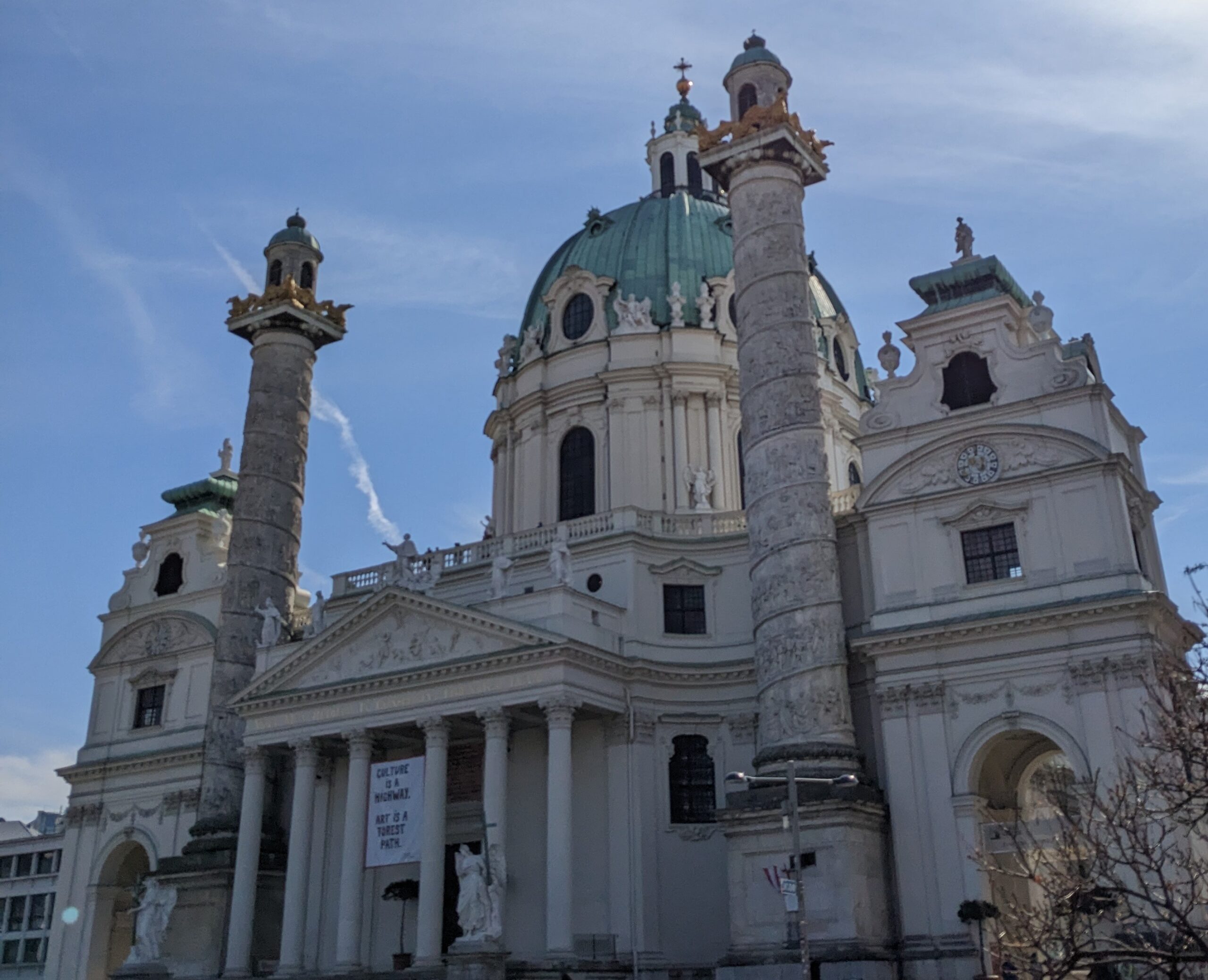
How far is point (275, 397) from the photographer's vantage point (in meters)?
44.5

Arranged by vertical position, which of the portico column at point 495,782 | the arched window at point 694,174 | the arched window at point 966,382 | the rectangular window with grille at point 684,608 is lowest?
the portico column at point 495,782

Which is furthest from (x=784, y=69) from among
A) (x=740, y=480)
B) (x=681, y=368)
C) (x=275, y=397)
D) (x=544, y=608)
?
(x=275, y=397)

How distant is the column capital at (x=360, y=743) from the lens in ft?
118

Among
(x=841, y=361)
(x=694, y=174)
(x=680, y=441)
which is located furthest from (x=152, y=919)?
(x=694, y=174)

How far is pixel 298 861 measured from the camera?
3606 cm

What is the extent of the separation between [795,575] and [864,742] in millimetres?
5229

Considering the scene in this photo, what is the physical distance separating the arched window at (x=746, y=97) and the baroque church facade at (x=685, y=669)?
10cm

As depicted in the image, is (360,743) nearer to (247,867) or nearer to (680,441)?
(247,867)

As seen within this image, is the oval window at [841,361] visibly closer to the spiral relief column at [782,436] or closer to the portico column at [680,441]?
the portico column at [680,441]

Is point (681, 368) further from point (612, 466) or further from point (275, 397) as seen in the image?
point (275, 397)

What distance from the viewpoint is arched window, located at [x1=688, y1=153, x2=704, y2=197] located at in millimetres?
53125

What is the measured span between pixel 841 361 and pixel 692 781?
18.7 meters

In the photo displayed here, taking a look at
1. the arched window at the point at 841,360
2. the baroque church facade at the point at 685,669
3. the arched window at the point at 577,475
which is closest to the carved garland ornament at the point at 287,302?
the baroque church facade at the point at 685,669

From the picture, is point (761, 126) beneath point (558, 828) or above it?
above
